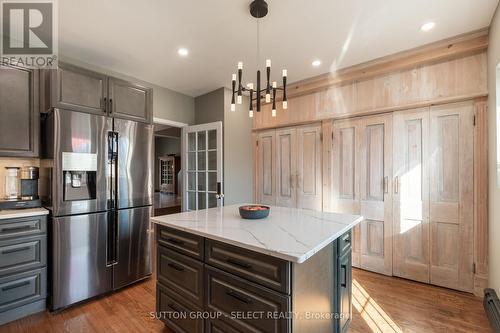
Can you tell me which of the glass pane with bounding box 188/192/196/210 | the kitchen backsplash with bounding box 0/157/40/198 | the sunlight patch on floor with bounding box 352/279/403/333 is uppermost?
the kitchen backsplash with bounding box 0/157/40/198

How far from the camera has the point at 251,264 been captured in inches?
50.6

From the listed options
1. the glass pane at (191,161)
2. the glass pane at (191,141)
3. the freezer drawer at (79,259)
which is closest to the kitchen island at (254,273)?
the freezer drawer at (79,259)

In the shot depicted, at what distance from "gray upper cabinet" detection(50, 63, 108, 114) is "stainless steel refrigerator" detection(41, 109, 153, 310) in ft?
0.28

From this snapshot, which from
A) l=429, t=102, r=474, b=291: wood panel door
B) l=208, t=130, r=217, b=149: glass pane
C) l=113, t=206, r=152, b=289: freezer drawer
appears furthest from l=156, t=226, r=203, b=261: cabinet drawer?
l=429, t=102, r=474, b=291: wood panel door

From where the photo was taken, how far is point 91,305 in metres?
2.27

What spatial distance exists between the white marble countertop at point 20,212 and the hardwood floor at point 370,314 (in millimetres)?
918

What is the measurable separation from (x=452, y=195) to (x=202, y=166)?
10.9 ft

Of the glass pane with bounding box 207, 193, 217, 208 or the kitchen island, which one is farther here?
the glass pane with bounding box 207, 193, 217, 208

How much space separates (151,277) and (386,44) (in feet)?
12.6

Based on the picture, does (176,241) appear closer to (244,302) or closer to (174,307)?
(174,307)

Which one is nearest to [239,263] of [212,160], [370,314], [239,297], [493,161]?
[239,297]

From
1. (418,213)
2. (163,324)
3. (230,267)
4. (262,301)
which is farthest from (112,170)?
(418,213)

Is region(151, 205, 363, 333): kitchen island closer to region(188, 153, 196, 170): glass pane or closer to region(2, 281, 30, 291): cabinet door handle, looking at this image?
region(2, 281, 30, 291): cabinet door handle

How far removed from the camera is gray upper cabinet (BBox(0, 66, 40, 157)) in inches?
83.3
